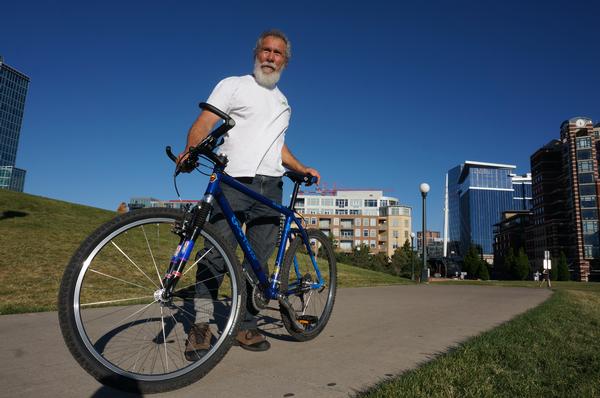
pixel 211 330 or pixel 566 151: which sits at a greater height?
pixel 566 151

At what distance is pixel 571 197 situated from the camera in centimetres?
8288

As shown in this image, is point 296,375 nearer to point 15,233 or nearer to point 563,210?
point 15,233

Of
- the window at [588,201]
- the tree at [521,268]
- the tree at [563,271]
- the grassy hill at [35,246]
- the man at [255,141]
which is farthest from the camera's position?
the window at [588,201]

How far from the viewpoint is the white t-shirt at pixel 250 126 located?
2963mm

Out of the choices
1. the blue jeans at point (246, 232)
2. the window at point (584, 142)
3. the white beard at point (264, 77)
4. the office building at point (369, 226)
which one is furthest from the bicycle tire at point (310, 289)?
the office building at point (369, 226)

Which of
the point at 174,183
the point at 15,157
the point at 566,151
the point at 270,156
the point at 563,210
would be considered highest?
the point at 15,157

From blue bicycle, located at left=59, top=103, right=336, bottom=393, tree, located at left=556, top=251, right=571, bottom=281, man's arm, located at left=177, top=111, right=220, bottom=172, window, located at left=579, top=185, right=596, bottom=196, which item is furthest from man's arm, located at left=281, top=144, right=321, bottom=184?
window, located at left=579, top=185, right=596, bottom=196

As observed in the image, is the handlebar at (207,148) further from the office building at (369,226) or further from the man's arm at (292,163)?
the office building at (369,226)

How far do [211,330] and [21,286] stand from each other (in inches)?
187

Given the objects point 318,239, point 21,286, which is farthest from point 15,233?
point 318,239

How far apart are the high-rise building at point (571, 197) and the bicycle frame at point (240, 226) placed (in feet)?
302

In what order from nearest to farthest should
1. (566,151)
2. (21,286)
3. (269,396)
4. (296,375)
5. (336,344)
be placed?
(269,396) → (296,375) → (336,344) → (21,286) → (566,151)

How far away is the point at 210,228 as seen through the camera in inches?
90.1

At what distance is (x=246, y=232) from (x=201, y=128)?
0.93 metres
